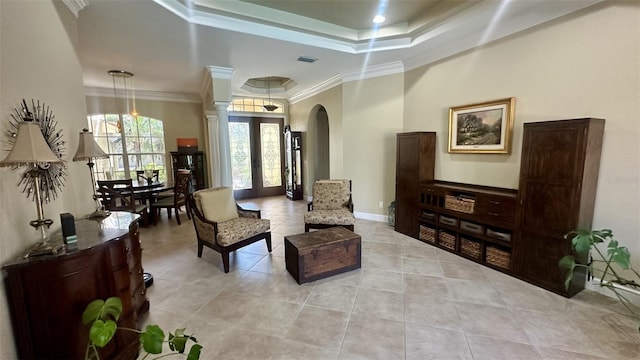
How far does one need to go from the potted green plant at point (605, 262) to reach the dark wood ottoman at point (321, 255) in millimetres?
2005

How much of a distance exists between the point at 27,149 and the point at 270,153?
6514 millimetres

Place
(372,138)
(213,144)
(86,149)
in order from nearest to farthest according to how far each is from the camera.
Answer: (86,149) → (372,138) → (213,144)

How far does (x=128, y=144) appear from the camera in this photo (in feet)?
21.5

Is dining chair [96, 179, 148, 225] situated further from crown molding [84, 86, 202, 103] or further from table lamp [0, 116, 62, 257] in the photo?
table lamp [0, 116, 62, 257]

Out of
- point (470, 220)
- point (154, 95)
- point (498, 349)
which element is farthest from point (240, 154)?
point (498, 349)

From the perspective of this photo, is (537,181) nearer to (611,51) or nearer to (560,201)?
(560,201)

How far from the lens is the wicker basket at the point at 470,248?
3425mm

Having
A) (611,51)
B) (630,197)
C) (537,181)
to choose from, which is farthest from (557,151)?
(611,51)

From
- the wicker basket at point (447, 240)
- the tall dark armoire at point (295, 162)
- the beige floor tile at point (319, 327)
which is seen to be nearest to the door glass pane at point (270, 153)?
the tall dark armoire at point (295, 162)

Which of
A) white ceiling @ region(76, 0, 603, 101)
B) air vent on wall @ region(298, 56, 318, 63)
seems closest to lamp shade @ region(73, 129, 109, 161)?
white ceiling @ region(76, 0, 603, 101)

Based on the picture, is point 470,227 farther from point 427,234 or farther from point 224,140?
point 224,140

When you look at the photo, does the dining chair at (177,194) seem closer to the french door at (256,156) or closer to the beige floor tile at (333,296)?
the french door at (256,156)

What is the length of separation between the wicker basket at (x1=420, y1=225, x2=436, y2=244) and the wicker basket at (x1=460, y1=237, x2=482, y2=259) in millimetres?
429

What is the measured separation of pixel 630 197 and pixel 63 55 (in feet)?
17.0
